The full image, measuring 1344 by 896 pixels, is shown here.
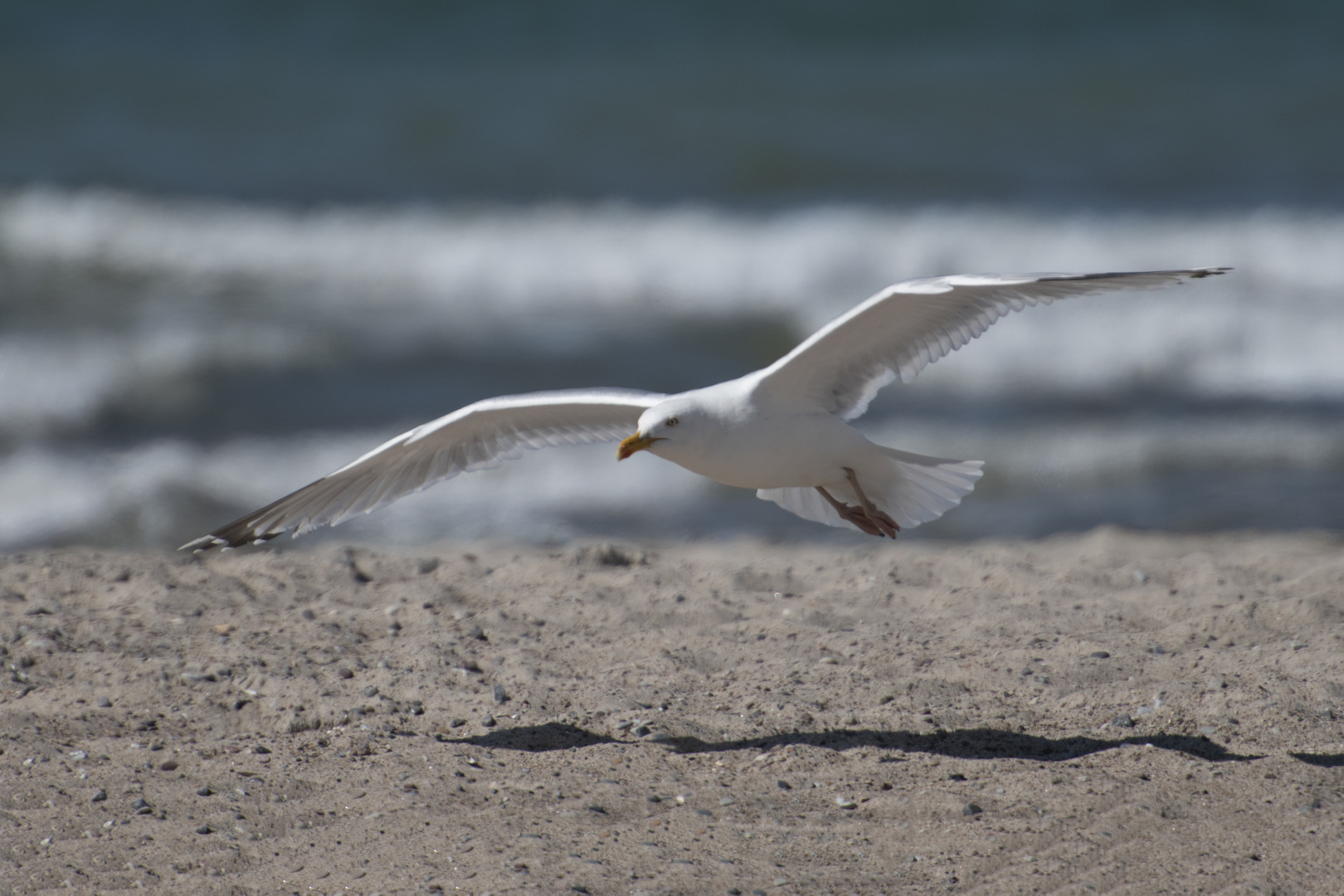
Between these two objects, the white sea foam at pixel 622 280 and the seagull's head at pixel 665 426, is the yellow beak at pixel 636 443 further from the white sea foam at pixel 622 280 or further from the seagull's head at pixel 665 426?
the white sea foam at pixel 622 280

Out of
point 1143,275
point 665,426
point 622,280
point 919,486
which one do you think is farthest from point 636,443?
point 622,280

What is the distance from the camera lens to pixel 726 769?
3.83m

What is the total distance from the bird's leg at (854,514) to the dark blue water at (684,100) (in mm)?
7174

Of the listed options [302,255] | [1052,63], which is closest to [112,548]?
[302,255]

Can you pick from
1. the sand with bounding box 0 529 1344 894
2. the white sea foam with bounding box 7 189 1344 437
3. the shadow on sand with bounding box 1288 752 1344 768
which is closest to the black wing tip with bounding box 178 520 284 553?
the sand with bounding box 0 529 1344 894

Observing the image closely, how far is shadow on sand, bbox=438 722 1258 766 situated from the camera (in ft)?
12.4

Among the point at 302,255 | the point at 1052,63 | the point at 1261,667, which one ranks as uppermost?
the point at 1052,63

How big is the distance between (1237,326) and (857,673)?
19.9 feet

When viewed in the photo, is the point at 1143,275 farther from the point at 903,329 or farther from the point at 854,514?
the point at 854,514

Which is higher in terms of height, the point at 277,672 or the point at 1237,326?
the point at 1237,326

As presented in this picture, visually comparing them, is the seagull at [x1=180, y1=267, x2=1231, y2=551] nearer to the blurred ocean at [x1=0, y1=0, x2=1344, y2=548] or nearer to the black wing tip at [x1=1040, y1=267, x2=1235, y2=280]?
the black wing tip at [x1=1040, y1=267, x2=1235, y2=280]

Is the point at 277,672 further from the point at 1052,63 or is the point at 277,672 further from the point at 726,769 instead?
the point at 1052,63

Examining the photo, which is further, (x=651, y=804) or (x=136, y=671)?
(x=136, y=671)

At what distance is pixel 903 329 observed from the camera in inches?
175
